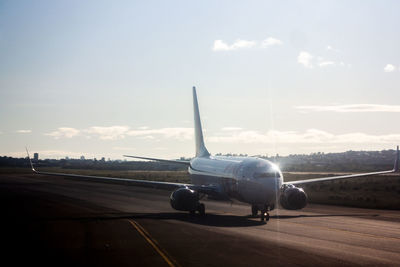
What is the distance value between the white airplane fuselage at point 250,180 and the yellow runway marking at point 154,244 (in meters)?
8.21

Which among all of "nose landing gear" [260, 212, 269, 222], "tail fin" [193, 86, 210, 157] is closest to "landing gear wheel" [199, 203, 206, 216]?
"nose landing gear" [260, 212, 269, 222]

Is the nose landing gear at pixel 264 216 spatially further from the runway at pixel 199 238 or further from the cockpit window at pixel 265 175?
the cockpit window at pixel 265 175

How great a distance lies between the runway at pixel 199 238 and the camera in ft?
63.4

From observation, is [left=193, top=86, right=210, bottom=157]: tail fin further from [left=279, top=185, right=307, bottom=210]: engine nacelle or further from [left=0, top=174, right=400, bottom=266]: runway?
[left=279, top=185, right=307, bottom=210]: engine nacelle

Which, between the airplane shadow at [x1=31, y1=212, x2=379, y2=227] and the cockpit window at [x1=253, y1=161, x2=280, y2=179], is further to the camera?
the cockpit window at [x1=253, y1=161, x2=280, y2=179]

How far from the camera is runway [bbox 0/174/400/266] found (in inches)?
760

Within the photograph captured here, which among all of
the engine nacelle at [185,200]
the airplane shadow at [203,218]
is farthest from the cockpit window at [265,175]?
the engine nacelle at [185,200]

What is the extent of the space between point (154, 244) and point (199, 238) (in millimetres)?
3030

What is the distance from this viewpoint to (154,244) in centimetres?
2306

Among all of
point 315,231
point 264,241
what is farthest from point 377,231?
point 264,241

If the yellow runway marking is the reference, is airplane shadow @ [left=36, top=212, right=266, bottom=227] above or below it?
below

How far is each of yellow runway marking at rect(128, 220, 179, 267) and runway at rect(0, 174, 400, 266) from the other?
1.5 inches

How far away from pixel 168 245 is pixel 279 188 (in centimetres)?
1342

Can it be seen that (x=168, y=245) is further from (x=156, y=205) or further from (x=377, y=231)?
(x=156, y=205)
